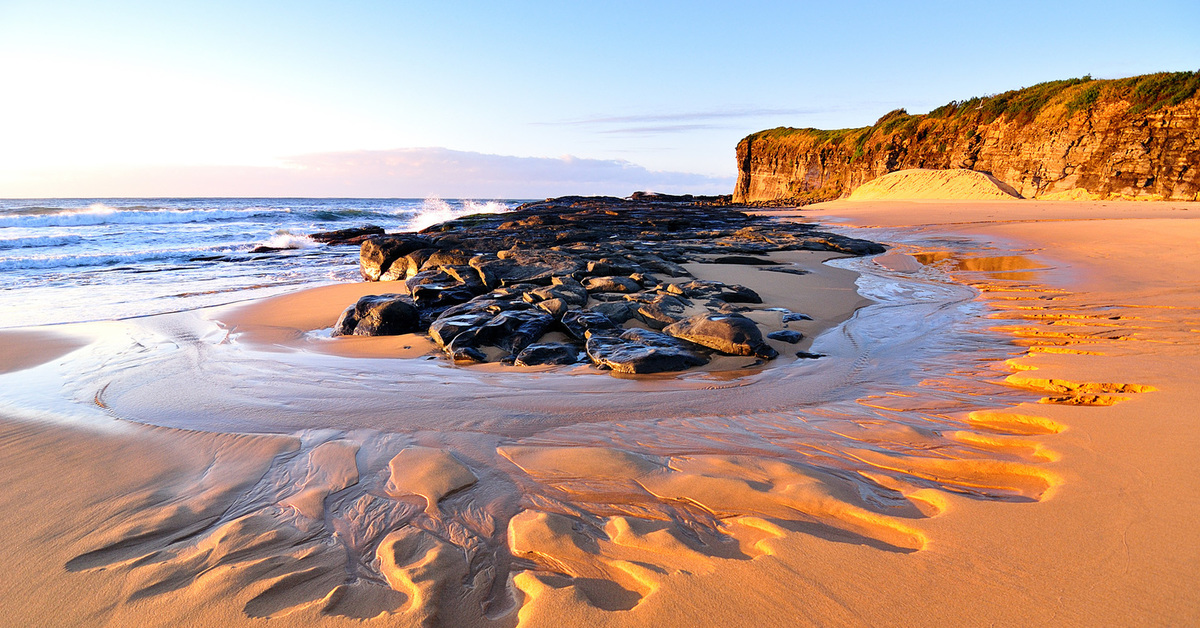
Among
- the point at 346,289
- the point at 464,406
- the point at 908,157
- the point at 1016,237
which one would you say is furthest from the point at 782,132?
the point at 464,406

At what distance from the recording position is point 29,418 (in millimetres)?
2699

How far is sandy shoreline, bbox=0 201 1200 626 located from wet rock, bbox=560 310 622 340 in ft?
2.71

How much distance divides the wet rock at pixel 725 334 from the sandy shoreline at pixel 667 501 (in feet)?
1.31

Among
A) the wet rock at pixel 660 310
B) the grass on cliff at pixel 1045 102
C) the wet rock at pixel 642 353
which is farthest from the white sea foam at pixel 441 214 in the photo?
the grass on cliff at pixel 1045 102

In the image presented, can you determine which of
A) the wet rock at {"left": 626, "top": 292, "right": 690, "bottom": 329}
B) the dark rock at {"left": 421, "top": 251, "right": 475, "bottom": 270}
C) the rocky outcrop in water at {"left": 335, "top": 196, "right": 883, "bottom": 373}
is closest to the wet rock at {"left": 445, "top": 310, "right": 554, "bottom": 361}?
the rocky outcrop in water at {"left": 335, "top": 196, "right": 883, "bottom": 373}

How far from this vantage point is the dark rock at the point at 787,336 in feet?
13.3

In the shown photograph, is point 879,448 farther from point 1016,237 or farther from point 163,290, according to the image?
point 1016,237

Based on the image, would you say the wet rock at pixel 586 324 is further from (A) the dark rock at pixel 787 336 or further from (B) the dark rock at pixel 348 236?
(B) the dark rock at pixel 348 236

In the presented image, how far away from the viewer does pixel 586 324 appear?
14.0 ft

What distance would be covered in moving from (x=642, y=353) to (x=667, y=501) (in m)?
1.82

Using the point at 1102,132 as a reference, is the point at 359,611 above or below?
below

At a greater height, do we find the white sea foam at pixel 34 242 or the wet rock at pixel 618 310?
the white sea foam at pixel 34 242

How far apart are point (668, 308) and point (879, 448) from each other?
269 cm

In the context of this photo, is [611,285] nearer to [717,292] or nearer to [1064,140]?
[717,292]
